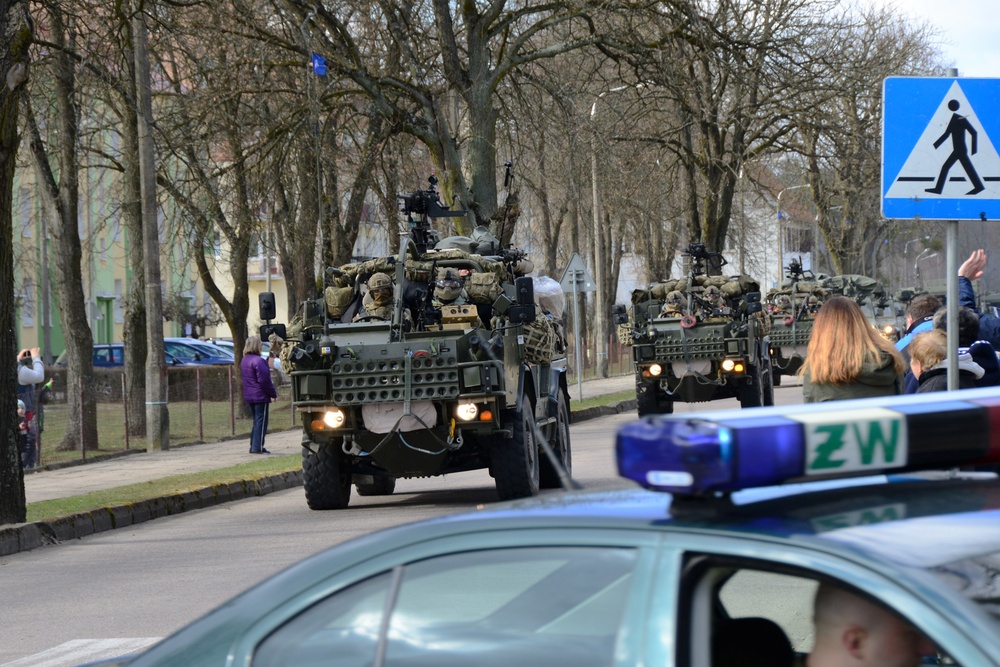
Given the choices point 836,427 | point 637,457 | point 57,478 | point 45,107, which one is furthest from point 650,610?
point 45,107

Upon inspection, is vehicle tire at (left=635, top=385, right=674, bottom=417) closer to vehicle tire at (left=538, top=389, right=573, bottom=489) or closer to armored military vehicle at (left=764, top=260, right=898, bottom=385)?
armored military vehicle at (left=764, top=260, right=898, bottom=385)

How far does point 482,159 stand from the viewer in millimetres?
23547

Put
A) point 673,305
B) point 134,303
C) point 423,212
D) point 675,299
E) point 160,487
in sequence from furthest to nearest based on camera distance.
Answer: point 134,303
point 675,299
point 673,305
point 423,212
point 160,487

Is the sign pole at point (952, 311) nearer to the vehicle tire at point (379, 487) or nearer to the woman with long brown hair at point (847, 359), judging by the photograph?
the woman with long brown hair at point (847, 359)

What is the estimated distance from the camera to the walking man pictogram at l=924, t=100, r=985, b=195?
24.2 feet

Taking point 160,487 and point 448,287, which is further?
point 160,487

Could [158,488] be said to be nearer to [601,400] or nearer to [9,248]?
[9,248]

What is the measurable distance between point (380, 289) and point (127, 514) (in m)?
3.33

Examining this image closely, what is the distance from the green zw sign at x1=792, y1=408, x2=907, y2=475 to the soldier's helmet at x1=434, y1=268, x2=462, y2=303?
1107 centimetres

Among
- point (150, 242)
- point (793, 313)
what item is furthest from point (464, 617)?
point (793, 313)

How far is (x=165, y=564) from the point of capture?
10.9 metres

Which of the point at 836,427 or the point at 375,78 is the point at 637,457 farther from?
the point at 375,78

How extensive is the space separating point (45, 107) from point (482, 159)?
731cm

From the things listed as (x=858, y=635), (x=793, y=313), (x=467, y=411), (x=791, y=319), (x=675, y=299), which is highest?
(x=675, y=299)
